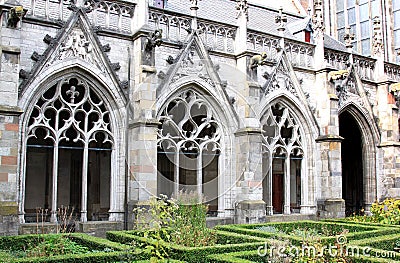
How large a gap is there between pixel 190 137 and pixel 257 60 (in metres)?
2.74

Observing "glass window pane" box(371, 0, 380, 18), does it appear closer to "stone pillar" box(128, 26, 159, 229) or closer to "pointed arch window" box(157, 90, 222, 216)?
"pointed arch window" box(157, 90, 222, 216)

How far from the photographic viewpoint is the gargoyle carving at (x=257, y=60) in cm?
1295

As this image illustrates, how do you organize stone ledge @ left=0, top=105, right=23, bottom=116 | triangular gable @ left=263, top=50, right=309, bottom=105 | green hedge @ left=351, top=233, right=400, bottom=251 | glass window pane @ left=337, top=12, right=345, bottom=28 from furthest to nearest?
glass window pane @ left=337, top=12, right=345, bottom=28 → triangular gable @ left=263, top=50, right=309, bottom=105 → stone ledge @ left=0, top=105, right=23, bottom=116 → green hedge @ left=351, top=233, right=400, bottom=251

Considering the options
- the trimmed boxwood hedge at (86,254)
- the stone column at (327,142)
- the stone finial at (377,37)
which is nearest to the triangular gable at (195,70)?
the stone column at (327,142)

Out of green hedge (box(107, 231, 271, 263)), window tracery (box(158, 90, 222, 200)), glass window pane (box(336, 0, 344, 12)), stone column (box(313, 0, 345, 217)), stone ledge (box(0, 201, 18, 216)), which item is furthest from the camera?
glass window pane (box(336, 0, 344, 12))

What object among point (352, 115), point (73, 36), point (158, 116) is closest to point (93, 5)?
point (73, 36)

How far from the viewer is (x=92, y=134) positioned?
1102 cm

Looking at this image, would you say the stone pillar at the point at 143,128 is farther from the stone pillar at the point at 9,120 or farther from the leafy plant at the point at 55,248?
the leafy plant at the point at 55,248

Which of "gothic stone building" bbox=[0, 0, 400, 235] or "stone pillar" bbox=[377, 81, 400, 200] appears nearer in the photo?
"gothic stone building" bbox=[0, 0, 400, 235]

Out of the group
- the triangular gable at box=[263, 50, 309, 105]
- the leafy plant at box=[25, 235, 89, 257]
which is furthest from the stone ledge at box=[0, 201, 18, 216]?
the triangular gable at box=[263, 50, 309, 105]

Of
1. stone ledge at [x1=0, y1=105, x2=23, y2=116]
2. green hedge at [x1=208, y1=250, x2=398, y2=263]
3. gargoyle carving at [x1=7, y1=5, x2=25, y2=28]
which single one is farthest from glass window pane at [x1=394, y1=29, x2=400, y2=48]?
stone ledge at [x1=0, y1=105, x2=23, y2=116]

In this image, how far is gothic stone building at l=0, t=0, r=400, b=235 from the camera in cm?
1038

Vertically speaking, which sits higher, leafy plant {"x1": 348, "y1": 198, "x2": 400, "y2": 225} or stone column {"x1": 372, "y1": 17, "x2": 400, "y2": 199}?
stone column {"x1": 372, "y1": 17, "x2": 400, "y2": 199}

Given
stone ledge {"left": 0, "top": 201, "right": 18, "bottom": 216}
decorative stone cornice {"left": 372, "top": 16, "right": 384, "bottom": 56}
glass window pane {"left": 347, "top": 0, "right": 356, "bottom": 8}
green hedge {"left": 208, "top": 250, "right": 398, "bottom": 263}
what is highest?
glass window pane {"left": 347, "top": 0, "right": 356, "bottom": 8}
